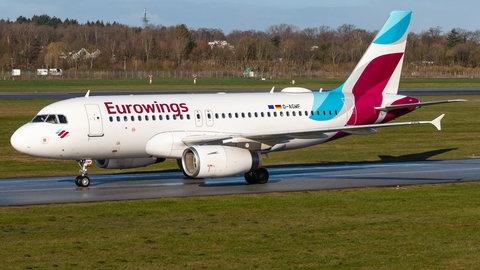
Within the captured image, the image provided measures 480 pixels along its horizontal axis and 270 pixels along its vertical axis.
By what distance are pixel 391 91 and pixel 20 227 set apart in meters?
23.5

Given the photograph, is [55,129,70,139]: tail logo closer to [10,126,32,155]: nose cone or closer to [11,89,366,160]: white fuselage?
[11,89,366,160]: white fuselage

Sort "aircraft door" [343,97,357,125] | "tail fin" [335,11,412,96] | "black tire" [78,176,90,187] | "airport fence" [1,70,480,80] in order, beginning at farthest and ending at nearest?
"airport fence" [1,70,480,80] < "tail fin" [335,11,412,96] < "aircraft door" [343,97,357,125] < "black tire" [78,176,90,187]

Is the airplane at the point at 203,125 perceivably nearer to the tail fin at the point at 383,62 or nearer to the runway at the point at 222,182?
the tail fin at the point at 383,62

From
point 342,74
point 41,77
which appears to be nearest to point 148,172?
point 41,77

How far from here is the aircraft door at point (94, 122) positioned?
27.7 meters

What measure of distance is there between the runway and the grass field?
1647 mm

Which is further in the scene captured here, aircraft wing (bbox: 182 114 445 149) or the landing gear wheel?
the landing gear wheel

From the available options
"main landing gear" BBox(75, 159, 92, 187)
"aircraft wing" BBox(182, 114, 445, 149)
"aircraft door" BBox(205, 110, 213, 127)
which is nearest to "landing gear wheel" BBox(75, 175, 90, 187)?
"main landing gear" BBox(75, 159, 92, 187)

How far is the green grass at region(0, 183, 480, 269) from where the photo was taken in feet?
51.6

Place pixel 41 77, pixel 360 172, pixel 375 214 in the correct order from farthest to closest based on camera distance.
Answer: pixel 41 77
pixel 360 172
pixel 375 214

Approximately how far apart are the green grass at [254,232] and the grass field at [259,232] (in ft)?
0.10

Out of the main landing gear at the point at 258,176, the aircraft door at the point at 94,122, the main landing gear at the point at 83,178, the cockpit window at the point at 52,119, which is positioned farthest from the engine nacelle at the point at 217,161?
the cockpit window at the point at 52,119

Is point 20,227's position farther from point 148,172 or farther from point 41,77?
point 41,77

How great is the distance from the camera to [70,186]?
28.7 m
